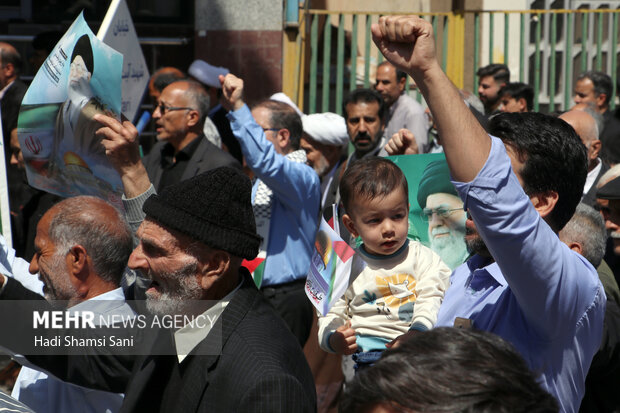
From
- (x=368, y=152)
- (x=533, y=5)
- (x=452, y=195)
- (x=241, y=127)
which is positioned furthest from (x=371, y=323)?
(x=533, y=5)

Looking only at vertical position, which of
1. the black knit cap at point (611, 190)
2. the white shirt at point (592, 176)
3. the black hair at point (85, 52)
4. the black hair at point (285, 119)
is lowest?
the white shirt at point (592, 176)

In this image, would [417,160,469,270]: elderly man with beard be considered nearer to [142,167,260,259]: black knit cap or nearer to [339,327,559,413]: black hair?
[142,167,260,259]: black knit cap

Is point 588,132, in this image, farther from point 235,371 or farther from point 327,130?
point 235,371

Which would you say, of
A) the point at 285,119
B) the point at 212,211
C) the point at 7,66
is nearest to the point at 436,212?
the point at 212,211

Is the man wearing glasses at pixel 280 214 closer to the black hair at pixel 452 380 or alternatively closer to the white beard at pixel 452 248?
the white beard at pixel 452 248

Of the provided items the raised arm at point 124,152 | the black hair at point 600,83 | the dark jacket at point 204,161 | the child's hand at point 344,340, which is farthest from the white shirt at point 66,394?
the black hair at point 600,83

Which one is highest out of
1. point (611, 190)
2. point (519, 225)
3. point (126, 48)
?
point (126, 48)

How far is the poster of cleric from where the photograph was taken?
11.4 ft

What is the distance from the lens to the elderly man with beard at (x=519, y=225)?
1.80 metres

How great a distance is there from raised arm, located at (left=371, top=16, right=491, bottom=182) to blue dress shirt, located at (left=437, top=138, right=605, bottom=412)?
0.03 m

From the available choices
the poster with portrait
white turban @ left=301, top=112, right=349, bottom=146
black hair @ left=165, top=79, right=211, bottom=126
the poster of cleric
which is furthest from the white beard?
black hair @ left=165, top=79, right=211, bottom=126

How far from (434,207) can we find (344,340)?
2.30ft

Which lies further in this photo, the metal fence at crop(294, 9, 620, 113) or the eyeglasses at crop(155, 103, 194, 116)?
the metal fence at crop(294, 9, 620, 113)

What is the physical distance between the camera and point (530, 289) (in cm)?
190
